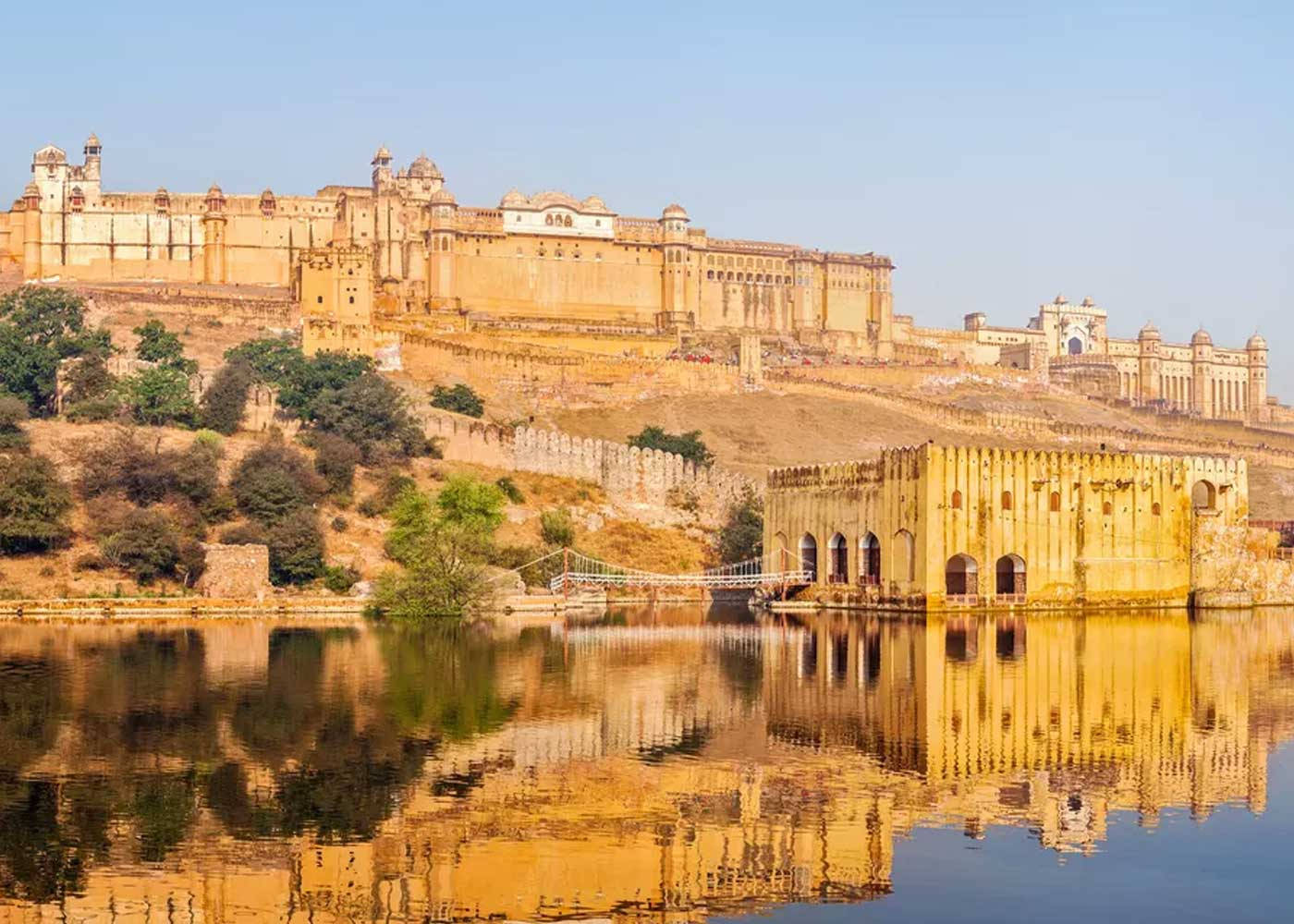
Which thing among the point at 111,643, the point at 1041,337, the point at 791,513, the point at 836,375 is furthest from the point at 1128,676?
the point at 1041,337

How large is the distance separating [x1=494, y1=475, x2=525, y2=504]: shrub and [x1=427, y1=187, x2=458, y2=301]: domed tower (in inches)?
1325

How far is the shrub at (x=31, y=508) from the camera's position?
41.4 meters

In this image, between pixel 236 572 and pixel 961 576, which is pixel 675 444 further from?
pixel 236 572

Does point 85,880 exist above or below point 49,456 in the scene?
below

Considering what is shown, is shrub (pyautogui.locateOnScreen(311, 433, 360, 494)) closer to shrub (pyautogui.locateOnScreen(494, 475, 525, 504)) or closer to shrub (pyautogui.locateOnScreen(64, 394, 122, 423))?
shrub (pyautogui.locateOnScreen(494, 475, 525, 504))

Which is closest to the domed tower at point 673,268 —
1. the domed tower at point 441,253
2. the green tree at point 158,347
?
the domed tower at point 441,253

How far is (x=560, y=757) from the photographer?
18.0 metres

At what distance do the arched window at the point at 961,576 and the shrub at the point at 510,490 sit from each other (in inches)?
585

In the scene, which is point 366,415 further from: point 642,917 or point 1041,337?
point 1041,337

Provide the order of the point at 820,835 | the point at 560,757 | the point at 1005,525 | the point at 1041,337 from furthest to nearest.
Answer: the point at 1041,337 → the point at 1005,525 → the point at 560,757 → the point at 820,835

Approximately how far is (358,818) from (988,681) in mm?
12242

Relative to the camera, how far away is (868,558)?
42625 mm

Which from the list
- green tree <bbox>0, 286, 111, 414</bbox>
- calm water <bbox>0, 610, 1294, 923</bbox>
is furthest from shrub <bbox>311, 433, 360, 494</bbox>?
calm water <bbox>0, 610, 1294, 923</bbox>

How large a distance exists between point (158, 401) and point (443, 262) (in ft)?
107
